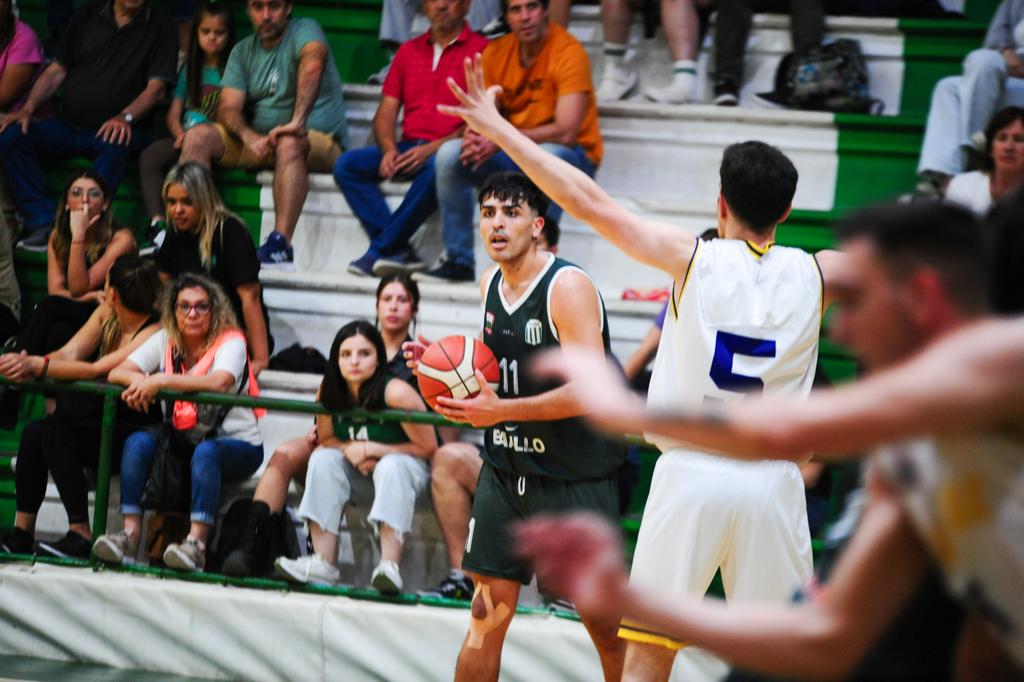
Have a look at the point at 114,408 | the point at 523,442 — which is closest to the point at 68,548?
the point at 114,408

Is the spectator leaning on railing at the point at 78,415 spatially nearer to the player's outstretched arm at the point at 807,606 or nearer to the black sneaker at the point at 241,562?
the black sneaker at the point at 241,562

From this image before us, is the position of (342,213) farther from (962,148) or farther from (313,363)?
(962,148)

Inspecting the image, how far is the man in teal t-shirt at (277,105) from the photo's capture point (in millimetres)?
7570

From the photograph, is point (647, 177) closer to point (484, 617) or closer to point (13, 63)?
point (484, 617)

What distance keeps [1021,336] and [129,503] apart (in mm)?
4909

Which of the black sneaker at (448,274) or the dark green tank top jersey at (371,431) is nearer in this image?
the dark green tank top jersey at (371,431)

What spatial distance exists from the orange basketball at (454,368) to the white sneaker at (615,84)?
395cm

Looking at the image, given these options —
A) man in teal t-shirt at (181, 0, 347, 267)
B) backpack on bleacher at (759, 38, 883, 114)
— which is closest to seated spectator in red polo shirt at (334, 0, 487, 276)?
man in teal t-shirt at (181, 0, 347, 267)

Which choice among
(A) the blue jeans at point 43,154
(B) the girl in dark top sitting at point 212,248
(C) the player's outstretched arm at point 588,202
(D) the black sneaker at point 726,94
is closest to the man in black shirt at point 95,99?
(A) the blue jeans at point 43,154

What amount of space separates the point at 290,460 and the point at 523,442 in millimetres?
1673

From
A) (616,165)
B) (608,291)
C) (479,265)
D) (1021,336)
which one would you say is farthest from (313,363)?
(1021,336)

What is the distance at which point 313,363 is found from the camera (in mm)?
6707

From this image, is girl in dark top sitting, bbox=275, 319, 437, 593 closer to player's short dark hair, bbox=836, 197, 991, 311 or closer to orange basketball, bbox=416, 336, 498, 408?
orange basketball, bbox=416, 336, 498, 408

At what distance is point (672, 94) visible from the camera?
306 inches
